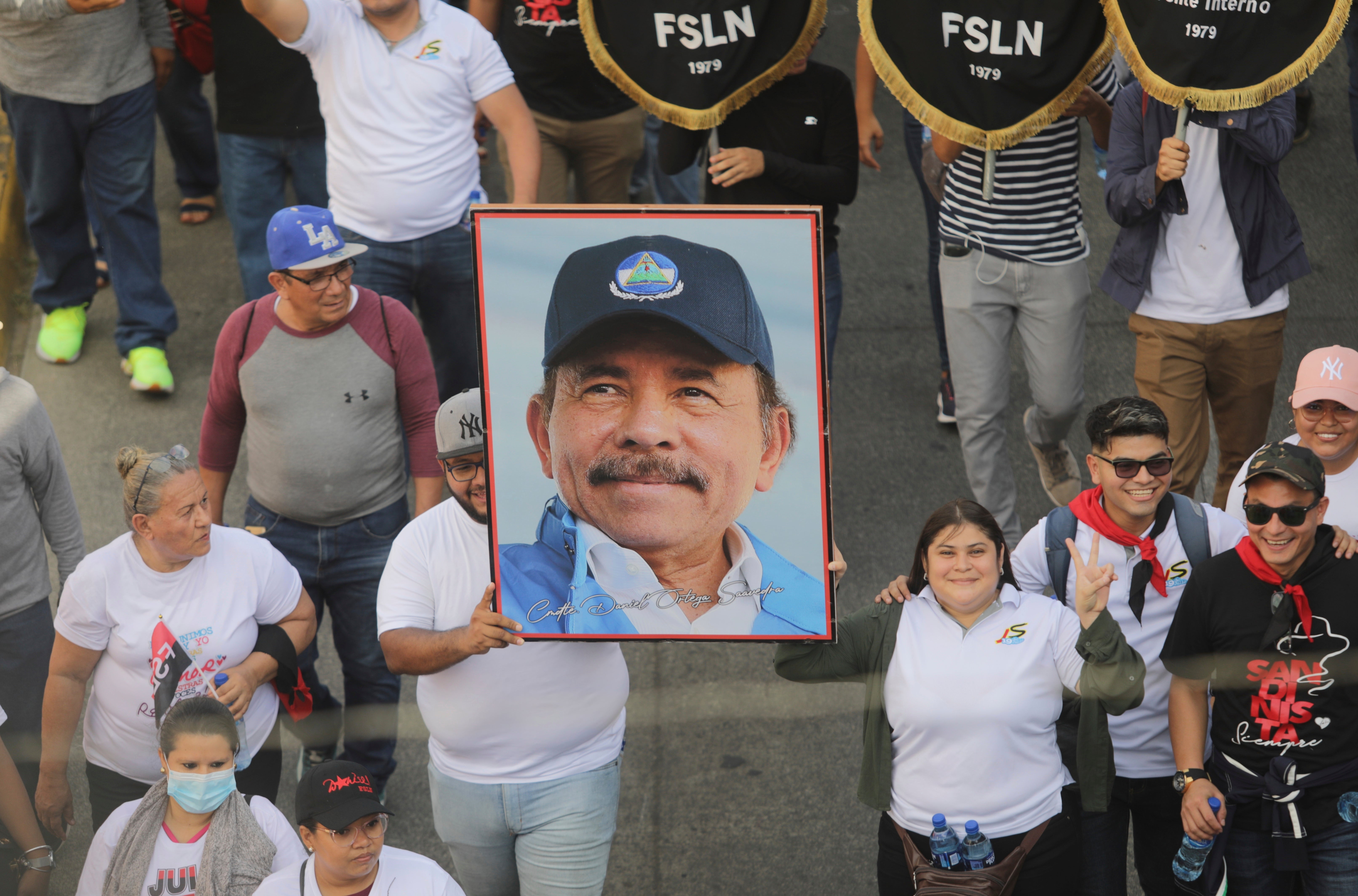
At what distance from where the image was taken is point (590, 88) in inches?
249

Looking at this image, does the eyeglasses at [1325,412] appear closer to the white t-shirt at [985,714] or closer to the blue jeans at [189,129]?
the white t-shirt at [985,714]

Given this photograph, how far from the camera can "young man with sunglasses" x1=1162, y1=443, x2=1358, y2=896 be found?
359 cm

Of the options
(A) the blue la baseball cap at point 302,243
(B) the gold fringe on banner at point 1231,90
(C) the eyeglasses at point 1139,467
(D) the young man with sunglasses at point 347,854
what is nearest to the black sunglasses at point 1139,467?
(C) the eyeglasses at point 1139,467

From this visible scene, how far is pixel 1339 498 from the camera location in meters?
4.03

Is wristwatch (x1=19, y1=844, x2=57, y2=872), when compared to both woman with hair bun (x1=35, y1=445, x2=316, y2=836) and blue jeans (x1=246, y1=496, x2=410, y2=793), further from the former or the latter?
blue jeans (x1=246, y1=496, x2=410, y2=793)

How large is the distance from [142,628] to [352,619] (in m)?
0.95

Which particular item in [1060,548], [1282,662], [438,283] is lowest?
[1282,662]

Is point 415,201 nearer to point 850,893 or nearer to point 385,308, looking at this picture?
point 385,308

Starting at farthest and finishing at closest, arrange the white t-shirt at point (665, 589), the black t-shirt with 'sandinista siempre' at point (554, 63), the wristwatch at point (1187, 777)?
the black t-shirt with 'sandinista siempre' at point (554, 63), the wristwatch at point (1187, 777), the white t-shirt at point (665, 589)

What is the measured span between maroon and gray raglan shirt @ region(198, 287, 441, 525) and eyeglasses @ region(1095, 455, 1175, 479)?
207 centimetres

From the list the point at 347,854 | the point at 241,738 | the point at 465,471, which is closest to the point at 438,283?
the point at 465,471

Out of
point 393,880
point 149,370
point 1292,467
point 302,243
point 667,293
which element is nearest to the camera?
point 667,293

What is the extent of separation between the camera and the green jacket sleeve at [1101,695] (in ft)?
11.6

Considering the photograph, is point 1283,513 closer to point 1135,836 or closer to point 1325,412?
point 1325,412
